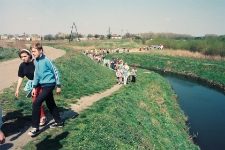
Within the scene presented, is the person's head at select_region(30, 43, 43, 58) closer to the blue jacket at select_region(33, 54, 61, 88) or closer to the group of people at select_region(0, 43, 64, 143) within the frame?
the group of people at select_region(0, 43, 64, 143)

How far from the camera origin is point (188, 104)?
22344 millimetres

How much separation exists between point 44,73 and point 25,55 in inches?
33.5

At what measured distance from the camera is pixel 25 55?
6219 millimetres

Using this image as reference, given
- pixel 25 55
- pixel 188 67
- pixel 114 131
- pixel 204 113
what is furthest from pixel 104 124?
pixel 188 67

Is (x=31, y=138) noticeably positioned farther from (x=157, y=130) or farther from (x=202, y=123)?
(x=202, y=123)

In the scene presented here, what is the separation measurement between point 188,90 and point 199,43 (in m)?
33.4

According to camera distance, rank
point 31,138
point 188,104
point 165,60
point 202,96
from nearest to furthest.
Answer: point 31,138
point 188,104
point 202,96
point 165,60

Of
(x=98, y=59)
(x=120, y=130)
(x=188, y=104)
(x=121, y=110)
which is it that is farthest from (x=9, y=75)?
(x=98, y=59)

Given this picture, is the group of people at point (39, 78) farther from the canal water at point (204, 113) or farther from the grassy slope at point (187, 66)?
the grassy slope at point (187, 66)

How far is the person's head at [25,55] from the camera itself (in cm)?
616

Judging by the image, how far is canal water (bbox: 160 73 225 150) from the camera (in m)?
15.0

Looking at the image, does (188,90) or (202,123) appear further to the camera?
(188,90)

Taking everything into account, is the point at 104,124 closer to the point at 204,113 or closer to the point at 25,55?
the point at 25,55

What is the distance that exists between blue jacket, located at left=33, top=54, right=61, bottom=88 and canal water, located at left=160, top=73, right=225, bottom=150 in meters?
12.0
